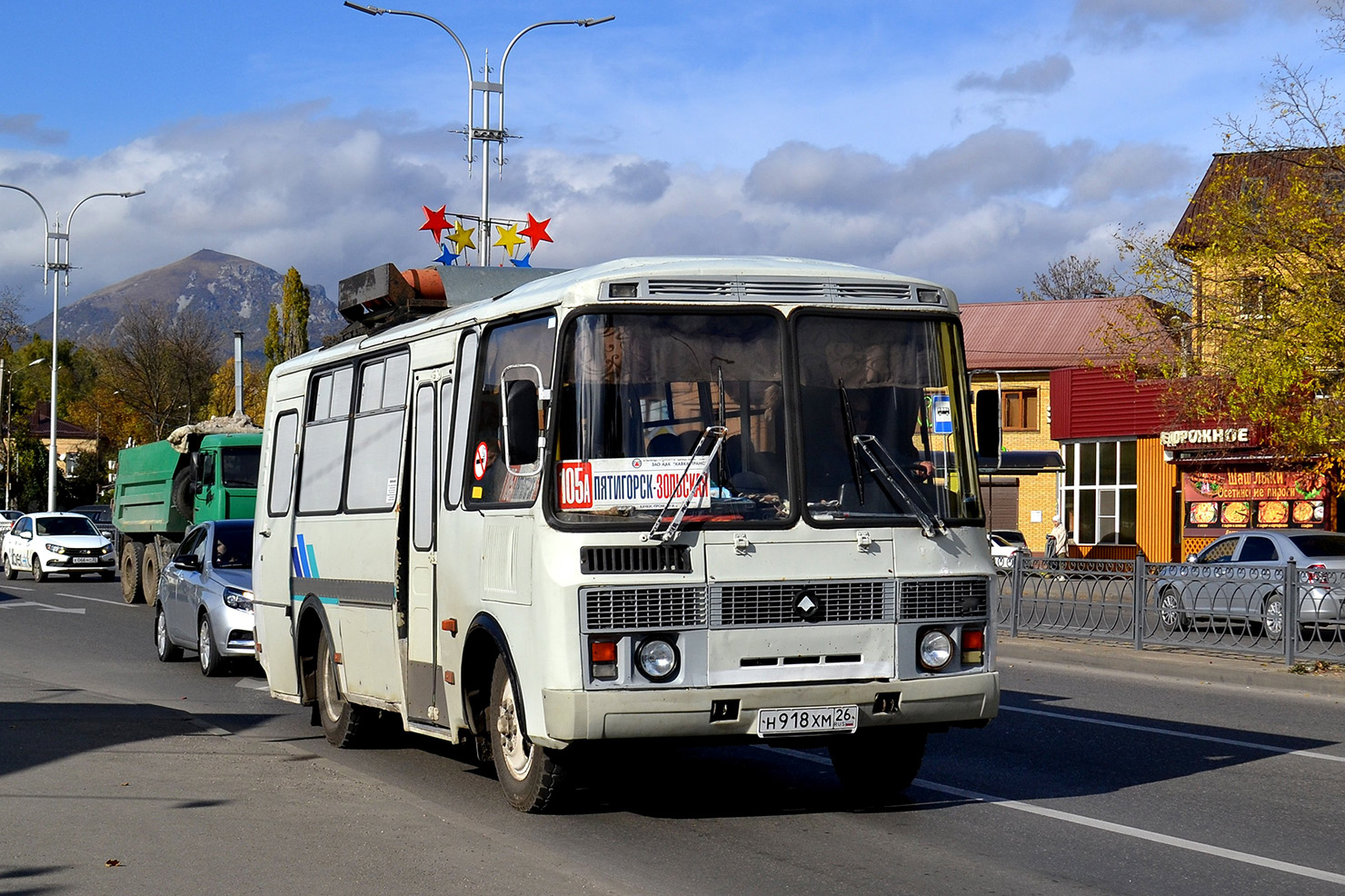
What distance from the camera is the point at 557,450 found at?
787 cm

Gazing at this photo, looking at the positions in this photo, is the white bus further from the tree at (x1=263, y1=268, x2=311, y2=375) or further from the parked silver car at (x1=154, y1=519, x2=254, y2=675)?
the tree at (x1=263, y1=268, x2=311, y2=375)

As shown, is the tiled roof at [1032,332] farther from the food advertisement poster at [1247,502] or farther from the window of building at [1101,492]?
the food advertisement poster at [1247,502]

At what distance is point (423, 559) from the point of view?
9.48m

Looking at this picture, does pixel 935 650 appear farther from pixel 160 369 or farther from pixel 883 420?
pixel 160 369

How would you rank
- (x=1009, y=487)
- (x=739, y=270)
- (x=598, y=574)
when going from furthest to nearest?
(x=1009, y=487)
(x=739, y=270)
(x=598, y=574)

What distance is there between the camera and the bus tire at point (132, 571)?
29.6 meters

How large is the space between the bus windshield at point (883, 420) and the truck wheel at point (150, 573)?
73.2 feet

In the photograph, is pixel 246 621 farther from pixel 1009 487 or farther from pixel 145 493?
pixel 1009 487

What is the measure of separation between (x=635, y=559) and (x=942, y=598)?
1601mm

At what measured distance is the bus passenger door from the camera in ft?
30.6

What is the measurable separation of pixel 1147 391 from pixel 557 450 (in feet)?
130

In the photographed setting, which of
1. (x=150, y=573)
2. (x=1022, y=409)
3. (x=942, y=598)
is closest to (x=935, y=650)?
(x=942, y=598)

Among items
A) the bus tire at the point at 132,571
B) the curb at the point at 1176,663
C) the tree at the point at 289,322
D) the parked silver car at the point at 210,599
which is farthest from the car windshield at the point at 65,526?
the tree at the point at 289,322

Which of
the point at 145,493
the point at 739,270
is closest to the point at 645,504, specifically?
the point at 739,270
